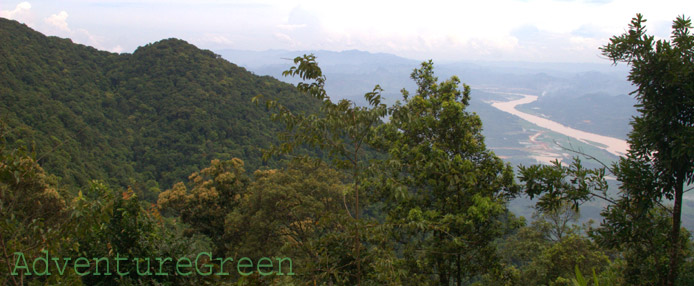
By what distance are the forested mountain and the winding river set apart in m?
38.9

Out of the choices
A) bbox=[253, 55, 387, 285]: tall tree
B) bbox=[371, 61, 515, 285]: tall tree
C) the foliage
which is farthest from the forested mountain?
the foliage

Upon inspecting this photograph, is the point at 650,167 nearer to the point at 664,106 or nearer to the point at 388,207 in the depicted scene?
the point at 664,106

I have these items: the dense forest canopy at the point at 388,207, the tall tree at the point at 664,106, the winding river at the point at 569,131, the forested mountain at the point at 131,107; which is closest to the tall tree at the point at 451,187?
the dense forest canopy at the point at 388,207

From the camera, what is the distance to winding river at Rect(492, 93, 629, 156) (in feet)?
242

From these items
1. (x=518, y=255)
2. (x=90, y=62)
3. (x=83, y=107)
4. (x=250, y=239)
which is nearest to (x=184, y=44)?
(x=90, y=62)

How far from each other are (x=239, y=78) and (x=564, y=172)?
40.0 metres

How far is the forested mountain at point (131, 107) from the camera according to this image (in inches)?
915

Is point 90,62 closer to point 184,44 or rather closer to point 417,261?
point 184,44

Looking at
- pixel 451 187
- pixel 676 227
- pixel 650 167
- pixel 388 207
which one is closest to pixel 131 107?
pixel 388 207

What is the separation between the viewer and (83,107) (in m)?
30.6

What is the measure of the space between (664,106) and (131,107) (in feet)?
125

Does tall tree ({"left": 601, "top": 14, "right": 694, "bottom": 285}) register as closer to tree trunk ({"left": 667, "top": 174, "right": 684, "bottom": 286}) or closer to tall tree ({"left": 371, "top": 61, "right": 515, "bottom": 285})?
tree trunk ({"left": 667, "top": 174, "right": 684, "bottom": 286})

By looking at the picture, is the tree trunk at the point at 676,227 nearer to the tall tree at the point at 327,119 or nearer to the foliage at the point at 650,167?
the foliage at the point at 650,167

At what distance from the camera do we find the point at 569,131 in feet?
339
